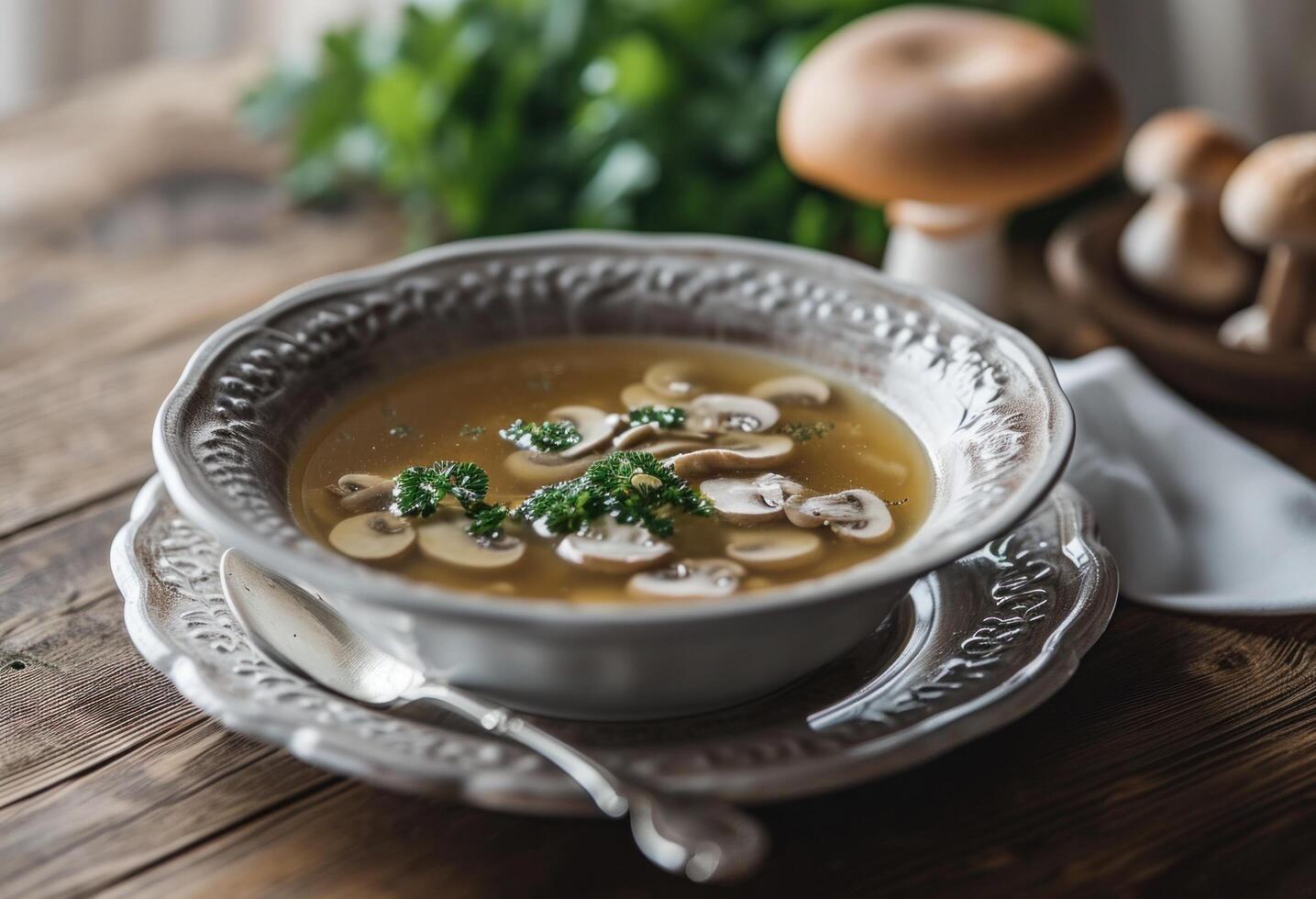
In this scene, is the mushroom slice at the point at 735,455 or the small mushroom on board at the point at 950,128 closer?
the mushroom slice at the point at 735,455

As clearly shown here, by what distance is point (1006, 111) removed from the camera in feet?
5.82

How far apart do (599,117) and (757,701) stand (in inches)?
53.7

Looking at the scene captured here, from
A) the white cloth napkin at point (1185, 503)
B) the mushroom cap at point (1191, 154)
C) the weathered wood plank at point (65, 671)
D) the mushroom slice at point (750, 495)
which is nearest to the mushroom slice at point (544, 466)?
the mushroom slice at point (750, 495)

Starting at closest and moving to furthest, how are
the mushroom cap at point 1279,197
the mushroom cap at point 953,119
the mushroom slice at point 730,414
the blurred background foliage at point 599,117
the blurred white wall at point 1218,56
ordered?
the mushroom slice at point 730,414
the mushroom cap at point 1279,197
the mushroom cap at point 953,119
the blurred background foliage at point 599,117
the blurred white wall at point 1218,56

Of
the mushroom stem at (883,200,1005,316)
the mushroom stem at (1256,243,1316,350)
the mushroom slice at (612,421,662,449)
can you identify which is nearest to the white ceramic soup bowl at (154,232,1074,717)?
the mushroom slice at (612,421,662,449)

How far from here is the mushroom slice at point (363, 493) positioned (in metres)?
1.13

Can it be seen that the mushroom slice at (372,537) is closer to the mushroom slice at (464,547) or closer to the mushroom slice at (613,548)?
the mushroom slice at (464,547)

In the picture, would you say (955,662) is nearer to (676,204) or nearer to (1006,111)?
(1006,111)

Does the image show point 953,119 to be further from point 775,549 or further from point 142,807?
point 142,807

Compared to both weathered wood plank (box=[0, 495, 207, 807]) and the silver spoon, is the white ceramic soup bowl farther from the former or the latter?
weathered wood plank (box=[0, 495, 207, 807])

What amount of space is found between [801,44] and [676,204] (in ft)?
1.11

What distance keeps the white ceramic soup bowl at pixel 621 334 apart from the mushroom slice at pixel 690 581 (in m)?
0.03

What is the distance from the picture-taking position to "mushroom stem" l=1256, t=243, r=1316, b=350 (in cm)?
174

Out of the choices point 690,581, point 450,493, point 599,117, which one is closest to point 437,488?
point 450,493
